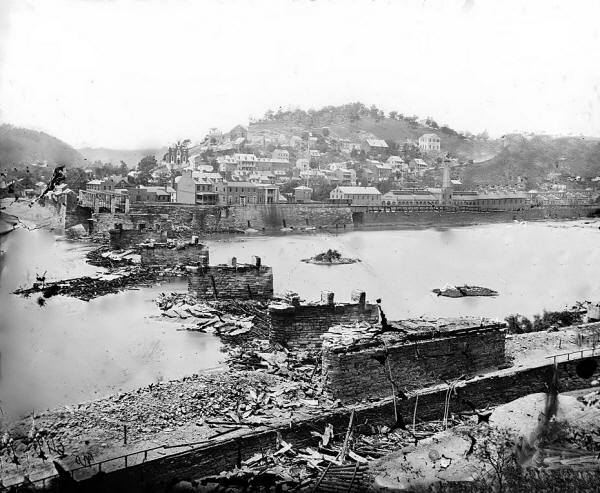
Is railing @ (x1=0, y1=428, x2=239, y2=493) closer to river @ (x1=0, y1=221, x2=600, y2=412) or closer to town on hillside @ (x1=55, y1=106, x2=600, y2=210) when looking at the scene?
river @ (x1=0, y1=221, x2=600, y2=412)

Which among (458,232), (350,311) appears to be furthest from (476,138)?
(350,311)

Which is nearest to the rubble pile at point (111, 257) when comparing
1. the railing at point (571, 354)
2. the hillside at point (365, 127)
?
the hillside at point (365, 127)

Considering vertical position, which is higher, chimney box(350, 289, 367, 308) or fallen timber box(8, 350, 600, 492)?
chimney box(350, 289, 367, 308)

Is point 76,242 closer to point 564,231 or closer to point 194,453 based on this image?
point 194,453

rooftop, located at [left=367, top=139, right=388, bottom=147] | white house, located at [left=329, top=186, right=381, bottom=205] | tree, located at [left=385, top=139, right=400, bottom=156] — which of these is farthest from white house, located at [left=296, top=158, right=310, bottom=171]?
tree, located at [left=385, top=139, right=400, bottom=156]

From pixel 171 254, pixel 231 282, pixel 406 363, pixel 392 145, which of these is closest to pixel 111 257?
pixel 171 254
